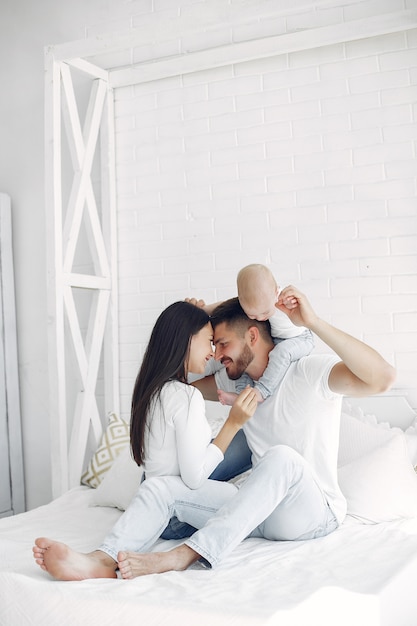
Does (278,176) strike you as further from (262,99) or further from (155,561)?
(155,561)

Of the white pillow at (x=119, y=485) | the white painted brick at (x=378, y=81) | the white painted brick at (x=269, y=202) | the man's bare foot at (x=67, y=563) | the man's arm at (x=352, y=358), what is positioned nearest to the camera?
the man's bare foot at (x=67, y=563)

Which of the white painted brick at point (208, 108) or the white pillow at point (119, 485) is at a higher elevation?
the white painted brick at point (208, 108)

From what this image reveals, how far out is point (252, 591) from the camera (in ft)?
6.23

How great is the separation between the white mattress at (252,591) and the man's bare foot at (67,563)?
0.04 metres

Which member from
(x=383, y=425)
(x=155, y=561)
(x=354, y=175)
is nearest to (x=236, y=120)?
(x=354, y=175)

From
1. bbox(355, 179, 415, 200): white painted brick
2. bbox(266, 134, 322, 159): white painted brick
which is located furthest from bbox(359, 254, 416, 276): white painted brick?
bbox(266, 134, 322, 159): white painted brick

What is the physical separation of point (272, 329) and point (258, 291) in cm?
30

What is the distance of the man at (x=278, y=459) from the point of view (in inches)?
84.7

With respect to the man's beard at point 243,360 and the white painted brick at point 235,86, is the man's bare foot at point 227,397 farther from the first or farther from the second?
the white painted brick at point 235,86

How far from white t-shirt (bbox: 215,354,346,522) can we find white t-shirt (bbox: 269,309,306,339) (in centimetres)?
13

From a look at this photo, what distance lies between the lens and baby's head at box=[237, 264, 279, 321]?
97.3 inches

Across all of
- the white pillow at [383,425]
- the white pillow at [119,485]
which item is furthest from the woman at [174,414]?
the white pillow at [383,425]

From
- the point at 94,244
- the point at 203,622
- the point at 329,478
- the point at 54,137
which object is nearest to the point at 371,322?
the point at 329,478

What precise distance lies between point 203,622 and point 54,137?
2580 mm
